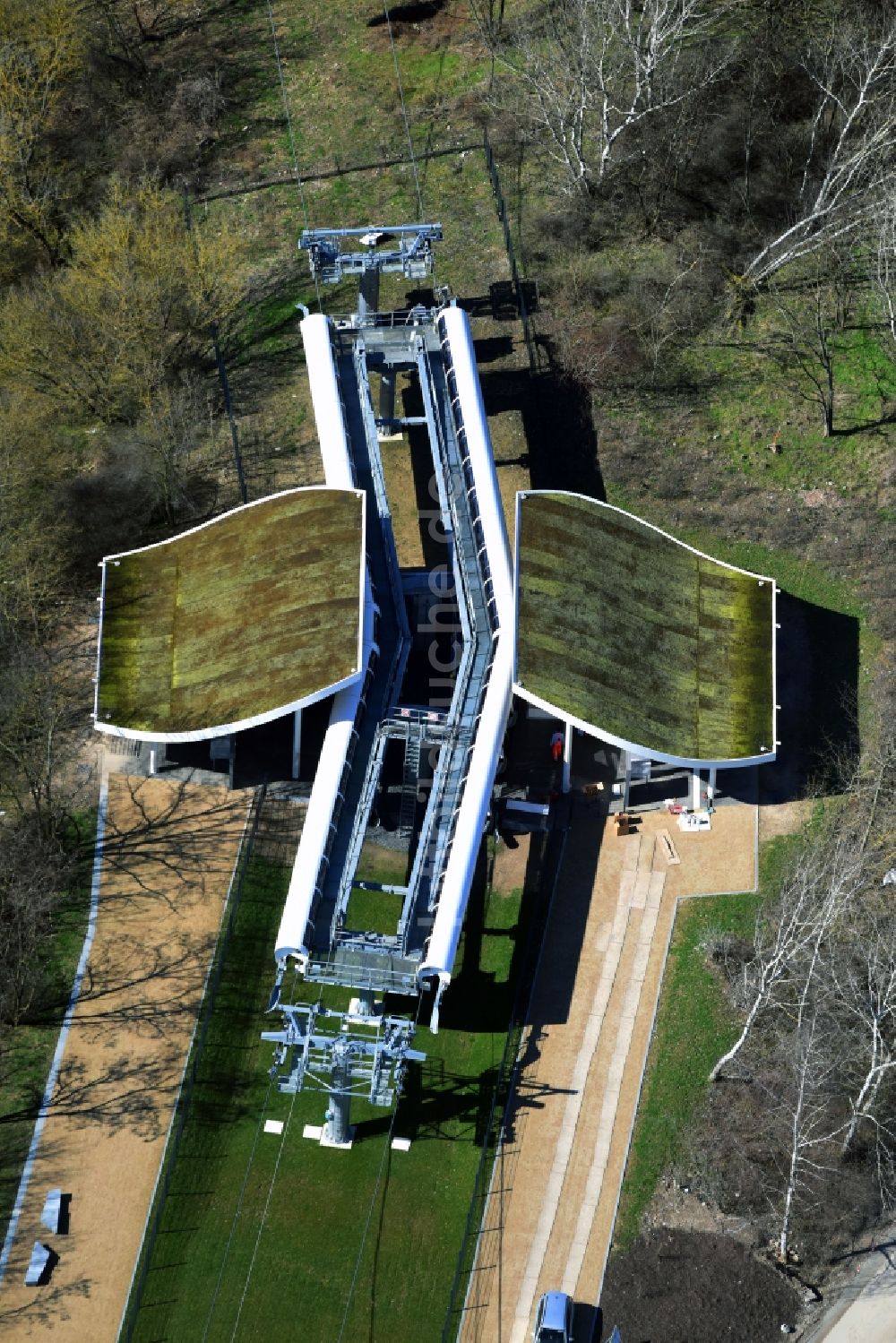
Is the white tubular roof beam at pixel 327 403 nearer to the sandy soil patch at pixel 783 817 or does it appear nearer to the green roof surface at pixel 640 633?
the green roof surface at pixel 640 633

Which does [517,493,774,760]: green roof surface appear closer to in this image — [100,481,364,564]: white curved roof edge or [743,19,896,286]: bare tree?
[100,481,364,564]: white curved roof edge

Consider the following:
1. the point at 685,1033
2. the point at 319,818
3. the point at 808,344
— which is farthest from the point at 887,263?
the point at 319,818

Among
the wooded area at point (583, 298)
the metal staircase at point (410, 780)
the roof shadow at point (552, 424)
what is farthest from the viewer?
the roof shadow at point (552, 424)

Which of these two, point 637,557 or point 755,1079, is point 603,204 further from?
point 755,1079

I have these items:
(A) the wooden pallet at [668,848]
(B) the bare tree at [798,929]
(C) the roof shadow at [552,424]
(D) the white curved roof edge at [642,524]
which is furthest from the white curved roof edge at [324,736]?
(B) the bare tree at [798,929]

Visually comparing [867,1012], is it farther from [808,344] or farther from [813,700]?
[808,344]

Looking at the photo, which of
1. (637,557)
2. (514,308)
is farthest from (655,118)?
(637,557)

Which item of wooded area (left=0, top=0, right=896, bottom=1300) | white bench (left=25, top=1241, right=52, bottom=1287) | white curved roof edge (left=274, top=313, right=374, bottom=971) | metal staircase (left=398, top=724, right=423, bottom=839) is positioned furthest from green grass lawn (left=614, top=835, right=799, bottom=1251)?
white bench (left=25, top=1241, right=52, bottom=1287)
